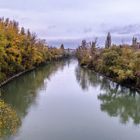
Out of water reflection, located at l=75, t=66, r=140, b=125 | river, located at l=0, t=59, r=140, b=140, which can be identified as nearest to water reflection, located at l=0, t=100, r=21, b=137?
river, located at l=0, t=59, r=140, b=140

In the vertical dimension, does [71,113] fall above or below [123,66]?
below

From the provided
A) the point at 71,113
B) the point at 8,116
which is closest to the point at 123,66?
the point at 71,113

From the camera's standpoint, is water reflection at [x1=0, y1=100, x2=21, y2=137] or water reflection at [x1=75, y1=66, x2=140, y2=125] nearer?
water reflection at [x1=0, y1=100, x2=21, y2=137]

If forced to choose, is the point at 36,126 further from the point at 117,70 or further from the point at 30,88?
the point at 117,70

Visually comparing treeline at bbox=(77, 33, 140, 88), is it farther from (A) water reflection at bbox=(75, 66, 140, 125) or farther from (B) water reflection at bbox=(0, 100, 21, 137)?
(B) water reflection at bbox=(0, 100, 21, 137)

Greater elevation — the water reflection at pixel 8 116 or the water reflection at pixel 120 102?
the water reflection at pixel 8 116

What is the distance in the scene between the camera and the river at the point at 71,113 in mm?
17953

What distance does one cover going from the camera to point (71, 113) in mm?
23797

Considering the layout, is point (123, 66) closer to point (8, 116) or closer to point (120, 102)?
point (120, 102)

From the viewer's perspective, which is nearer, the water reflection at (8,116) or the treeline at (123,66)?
the water reflection at (8,116)

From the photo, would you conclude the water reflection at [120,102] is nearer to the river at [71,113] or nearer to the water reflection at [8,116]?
the river at [71,113]

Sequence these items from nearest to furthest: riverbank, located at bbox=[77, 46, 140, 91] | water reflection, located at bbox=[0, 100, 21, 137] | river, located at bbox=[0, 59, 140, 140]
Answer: water reflection, located at bbox=[0, 100, 21, 137] < river, located at bbox=[0, 59, 140, 140] < riverbank, located at bbox=[77, 46, 140, 91]

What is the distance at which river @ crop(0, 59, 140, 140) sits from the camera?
1795 centimetres

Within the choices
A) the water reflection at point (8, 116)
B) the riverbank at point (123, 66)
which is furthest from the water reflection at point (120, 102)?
the water reflection at point (8, 116)
